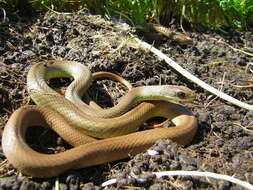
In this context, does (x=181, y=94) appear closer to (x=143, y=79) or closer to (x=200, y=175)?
(x=143, y=79)

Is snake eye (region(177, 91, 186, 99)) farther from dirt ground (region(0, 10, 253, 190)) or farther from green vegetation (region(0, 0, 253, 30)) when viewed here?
green vegetation (region(0, 0, 253, 30))

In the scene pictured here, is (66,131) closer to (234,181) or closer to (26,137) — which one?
(26,137)

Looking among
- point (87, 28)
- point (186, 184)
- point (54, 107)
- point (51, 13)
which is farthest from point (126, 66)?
point (186, 184)

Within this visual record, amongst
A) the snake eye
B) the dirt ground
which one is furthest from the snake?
the dirt ground

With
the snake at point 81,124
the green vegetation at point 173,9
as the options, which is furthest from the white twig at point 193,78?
the green vegetation at point 173,9

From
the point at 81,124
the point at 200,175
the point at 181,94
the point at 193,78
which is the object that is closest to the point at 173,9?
the point at 193,78
